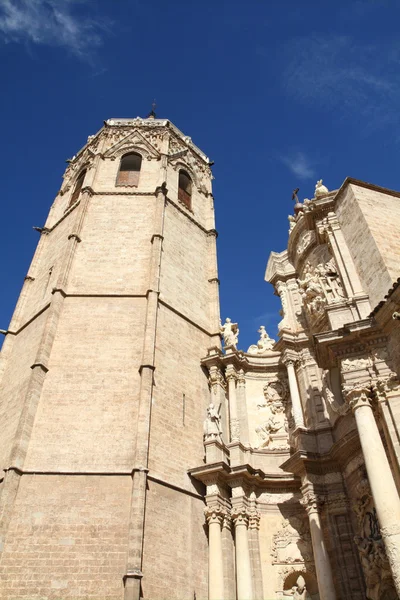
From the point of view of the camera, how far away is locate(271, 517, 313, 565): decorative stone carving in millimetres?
12000

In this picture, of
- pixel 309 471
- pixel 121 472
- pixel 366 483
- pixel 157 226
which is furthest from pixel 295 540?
pixel 157 226

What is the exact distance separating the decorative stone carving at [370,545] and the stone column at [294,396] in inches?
118

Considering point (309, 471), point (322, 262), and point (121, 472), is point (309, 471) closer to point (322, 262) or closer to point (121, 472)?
point (121, 472)

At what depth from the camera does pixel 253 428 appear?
1488cm

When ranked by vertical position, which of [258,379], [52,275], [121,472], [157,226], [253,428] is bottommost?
[121,472]

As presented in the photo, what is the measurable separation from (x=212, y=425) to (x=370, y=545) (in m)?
5.21

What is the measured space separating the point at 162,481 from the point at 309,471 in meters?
3.55

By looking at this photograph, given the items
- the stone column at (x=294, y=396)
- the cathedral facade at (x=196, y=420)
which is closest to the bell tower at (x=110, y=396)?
the cathedral facade at (x=196, y=420)

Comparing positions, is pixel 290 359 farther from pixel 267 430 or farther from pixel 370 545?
pixel 370 545

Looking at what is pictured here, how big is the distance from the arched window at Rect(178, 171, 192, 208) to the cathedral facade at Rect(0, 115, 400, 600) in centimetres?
277

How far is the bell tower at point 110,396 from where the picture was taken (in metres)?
10.2

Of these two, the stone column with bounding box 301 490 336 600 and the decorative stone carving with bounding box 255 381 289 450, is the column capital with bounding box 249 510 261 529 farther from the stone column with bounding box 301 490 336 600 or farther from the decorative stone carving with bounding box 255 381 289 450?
the decorative stone carving with bounding box 255 381 289 450

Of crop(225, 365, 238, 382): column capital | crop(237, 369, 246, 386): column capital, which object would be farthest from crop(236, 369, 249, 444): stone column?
crop(225, 365, 238, 382): column capital

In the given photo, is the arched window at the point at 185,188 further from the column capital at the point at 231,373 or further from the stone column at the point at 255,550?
the stone column at the point at 255,550
